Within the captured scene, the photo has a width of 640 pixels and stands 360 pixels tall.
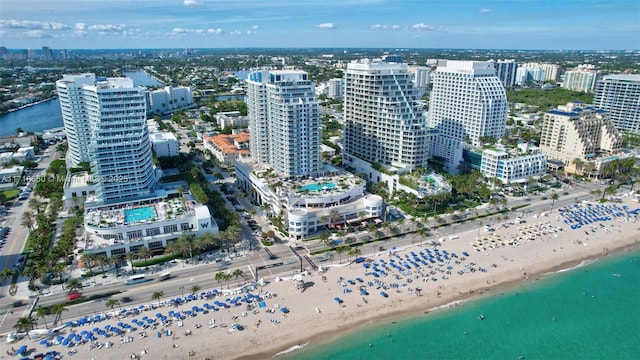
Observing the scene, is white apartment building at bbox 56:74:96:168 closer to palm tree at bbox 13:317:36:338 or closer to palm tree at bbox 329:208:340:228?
palm tree at bbox 13:317:36:338

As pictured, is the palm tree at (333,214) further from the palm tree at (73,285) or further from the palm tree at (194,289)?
the palm tree at (73,285)

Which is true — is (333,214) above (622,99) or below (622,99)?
below

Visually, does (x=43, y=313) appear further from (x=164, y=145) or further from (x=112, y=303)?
(x=164, y=145)

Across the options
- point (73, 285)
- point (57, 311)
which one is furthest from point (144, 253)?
point (57, 311)

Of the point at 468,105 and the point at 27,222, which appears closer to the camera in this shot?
the point at 27,222

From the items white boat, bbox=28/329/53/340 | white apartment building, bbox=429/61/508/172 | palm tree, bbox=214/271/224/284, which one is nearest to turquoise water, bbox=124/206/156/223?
palm tree, bbox=214/271/224/284

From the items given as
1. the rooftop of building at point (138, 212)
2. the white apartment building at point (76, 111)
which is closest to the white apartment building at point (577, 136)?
the rooftop of building at point (138, 212)
